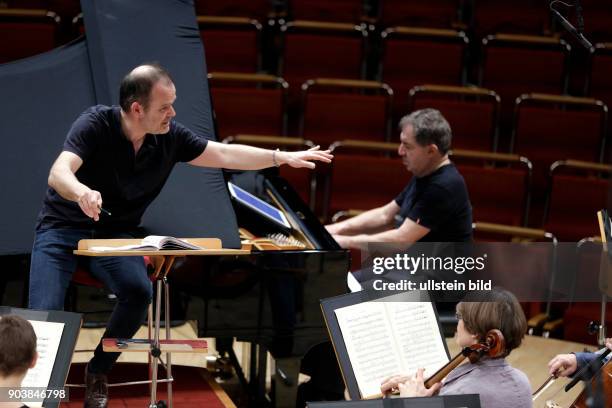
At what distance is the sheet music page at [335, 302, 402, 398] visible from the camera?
2729mm

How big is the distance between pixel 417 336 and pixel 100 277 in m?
1.06

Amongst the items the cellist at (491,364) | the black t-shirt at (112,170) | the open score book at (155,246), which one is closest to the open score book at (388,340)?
the cellist at (491,364)

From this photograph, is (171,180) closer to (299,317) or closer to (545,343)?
(299,317)

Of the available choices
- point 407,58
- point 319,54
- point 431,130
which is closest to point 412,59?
point 407,58

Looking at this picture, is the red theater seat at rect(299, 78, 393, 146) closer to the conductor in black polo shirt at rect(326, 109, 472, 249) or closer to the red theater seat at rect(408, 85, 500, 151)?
the red theater seat at rect(408, 85, 500, 151)

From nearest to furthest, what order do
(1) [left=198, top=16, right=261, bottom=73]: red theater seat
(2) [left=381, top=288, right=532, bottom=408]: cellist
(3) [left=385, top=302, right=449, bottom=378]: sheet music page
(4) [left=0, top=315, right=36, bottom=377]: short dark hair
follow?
1. (4) [left=0, top=315, right=36, bottom=377]: short dark hair
2. (2) [left=381, top=288, right=532, bottom=408]: cellist
3. (3) [left=385, top=302, right=449, bottom=378]: sheet music page
4. (1) [left=198, top=16, right=261, bottom=73]: red theater seat

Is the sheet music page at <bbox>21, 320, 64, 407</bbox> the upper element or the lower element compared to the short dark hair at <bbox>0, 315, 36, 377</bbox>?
lower

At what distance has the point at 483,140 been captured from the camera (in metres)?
5.57

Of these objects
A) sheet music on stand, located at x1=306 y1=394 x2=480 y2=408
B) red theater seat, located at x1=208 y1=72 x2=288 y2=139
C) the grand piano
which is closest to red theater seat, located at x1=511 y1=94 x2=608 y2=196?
red theater seat, located at x1=208 y1=72 x2=288 y2=139

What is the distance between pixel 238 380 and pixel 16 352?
218 centimetres

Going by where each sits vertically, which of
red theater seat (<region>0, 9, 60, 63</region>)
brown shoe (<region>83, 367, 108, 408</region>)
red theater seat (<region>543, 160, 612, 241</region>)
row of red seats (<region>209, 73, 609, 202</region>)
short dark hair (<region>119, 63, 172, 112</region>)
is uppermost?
short dark hair (<region>119, 63, 172, 112</region>)

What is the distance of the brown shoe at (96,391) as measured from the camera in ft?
10.4

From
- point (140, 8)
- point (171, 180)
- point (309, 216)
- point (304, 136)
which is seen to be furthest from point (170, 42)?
point (304, 136)

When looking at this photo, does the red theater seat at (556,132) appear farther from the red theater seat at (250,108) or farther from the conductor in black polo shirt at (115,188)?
the conductor in black polo shirt at (115,188)
